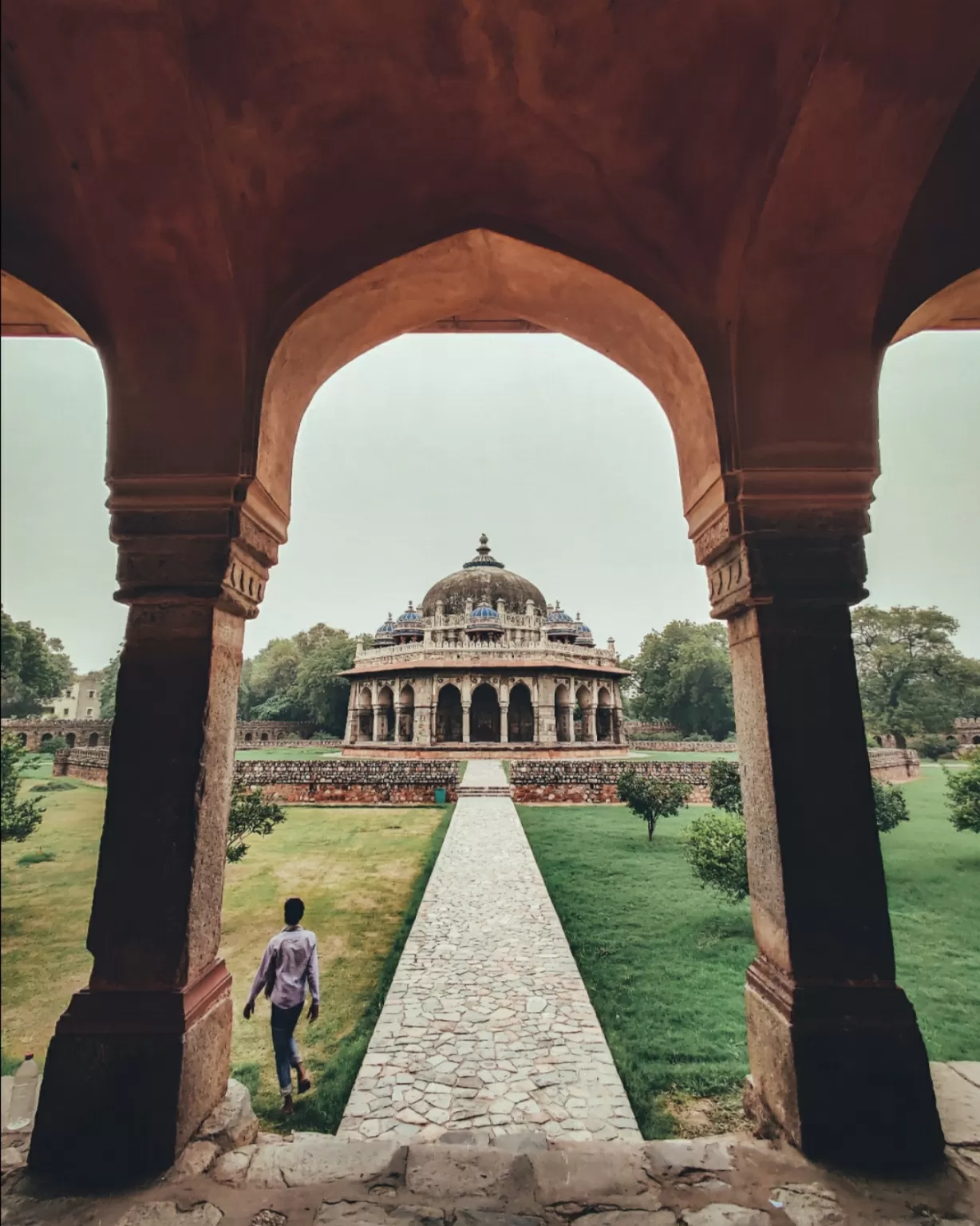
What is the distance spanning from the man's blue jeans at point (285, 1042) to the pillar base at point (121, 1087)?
4.13 feet

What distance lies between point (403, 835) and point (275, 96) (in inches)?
468

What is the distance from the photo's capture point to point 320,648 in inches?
1629

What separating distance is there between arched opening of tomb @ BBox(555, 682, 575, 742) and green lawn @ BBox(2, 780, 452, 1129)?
52.4 feet

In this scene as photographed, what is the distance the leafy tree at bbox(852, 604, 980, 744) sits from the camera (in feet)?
56.3

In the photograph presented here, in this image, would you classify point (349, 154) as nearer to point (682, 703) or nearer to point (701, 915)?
point (701, 915)

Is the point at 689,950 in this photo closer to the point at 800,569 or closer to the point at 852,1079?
the point at 852,1079

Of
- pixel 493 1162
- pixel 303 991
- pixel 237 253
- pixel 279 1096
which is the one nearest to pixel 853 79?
pixel 237 253

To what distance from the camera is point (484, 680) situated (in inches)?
1091

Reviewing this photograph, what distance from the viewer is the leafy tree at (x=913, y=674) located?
17.2 meters

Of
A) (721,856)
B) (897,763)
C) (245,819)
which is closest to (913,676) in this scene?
(897,763)

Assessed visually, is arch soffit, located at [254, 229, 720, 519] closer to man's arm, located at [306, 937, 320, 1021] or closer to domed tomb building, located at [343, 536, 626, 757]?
man's arm, located at [306, 937, 320, 1021]

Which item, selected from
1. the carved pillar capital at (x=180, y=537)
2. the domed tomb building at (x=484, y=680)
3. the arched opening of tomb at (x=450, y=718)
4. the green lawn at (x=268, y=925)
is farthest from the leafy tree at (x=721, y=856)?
the arched opening of tomb at (x=450, y=718)

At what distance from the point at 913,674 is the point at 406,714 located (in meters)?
22.3

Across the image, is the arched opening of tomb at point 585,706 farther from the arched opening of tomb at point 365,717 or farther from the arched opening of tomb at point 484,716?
the arched opening of tomb at point 365,717
